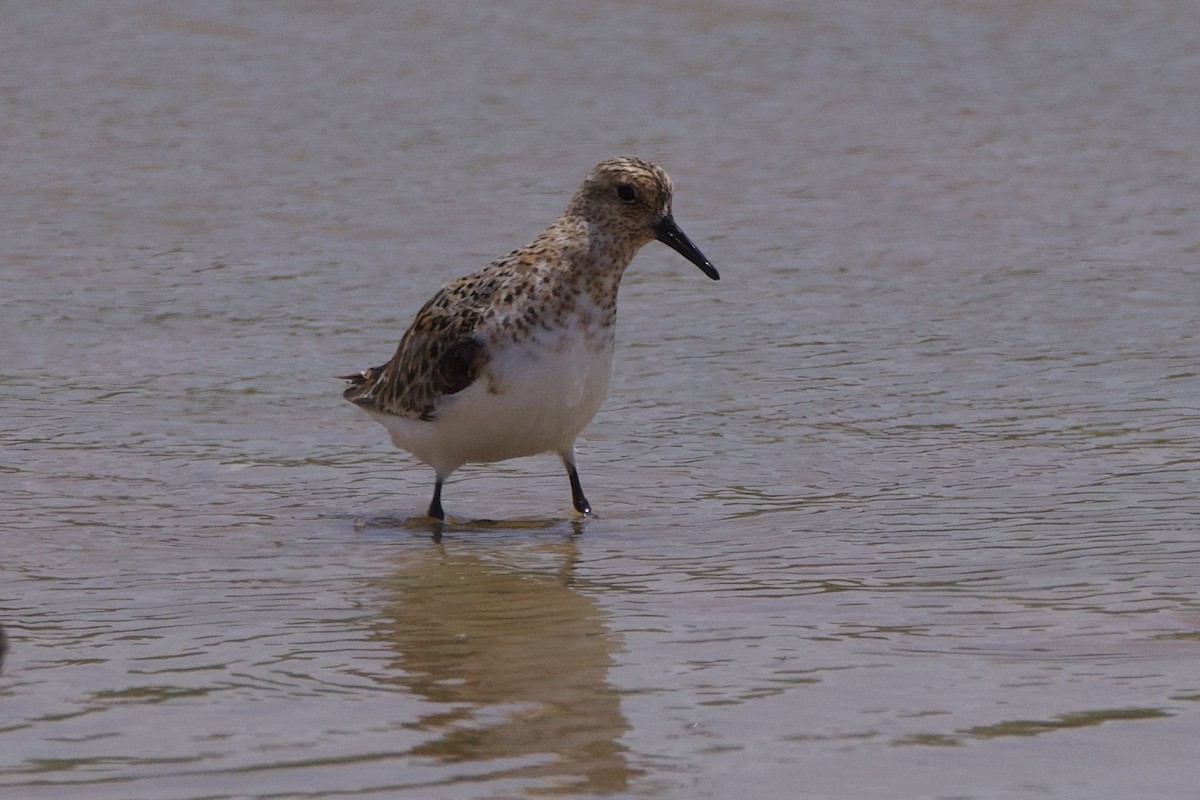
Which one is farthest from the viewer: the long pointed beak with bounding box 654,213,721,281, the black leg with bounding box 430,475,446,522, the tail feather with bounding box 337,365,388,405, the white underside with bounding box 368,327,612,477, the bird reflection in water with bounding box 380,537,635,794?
the tail feather with bounding box 337,365,388,405

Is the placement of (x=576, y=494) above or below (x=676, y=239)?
below

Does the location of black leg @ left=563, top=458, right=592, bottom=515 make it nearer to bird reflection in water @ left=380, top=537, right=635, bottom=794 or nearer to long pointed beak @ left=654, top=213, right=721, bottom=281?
bird reflection in water @ left=380, top=537, right=635, bottom=794

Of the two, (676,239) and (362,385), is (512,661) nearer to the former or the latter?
(676,239)

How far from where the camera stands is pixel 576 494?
321 inches

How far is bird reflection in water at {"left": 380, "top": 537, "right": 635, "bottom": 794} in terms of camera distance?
512 cm

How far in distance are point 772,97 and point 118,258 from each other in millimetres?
5732

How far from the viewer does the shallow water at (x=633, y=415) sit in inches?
211

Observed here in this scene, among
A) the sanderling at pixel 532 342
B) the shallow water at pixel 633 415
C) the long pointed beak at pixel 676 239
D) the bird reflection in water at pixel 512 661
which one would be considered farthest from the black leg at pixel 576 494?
the long pointed beak at pixel 676 239

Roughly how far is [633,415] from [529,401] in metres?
1.77

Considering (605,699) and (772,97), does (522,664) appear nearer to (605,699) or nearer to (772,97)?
(605,699)

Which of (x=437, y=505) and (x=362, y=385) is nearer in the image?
(x=437, y=505)

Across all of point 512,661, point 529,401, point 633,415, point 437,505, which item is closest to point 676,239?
point 529,401

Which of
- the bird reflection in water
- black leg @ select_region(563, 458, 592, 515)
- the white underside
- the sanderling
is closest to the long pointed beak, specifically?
the sanderling

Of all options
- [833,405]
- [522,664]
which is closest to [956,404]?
[833,405]
